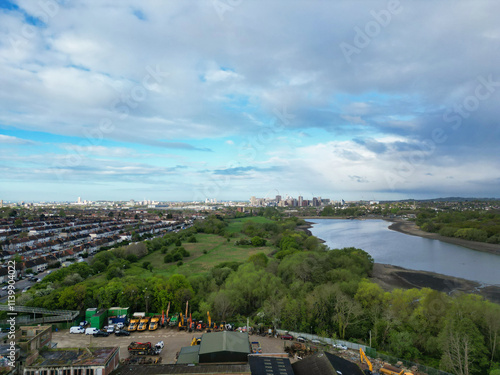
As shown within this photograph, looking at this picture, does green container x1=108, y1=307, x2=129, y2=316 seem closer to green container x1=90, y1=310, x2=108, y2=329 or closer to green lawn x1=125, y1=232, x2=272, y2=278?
green container x1=90, y1=310, x2=108, y2=329

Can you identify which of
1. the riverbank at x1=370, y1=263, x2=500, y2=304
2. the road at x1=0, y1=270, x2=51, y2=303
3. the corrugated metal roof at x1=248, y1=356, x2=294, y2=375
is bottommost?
the riverbank at x1=370, y1=263, x2=500, y2=304

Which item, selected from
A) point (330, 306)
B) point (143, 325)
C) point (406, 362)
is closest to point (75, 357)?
point (143, 325)

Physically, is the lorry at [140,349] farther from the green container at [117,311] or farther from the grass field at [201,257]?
the grass field at [201,257]

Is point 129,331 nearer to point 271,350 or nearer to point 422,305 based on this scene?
point 271,350

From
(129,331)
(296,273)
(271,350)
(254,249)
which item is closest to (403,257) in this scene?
(254,249)

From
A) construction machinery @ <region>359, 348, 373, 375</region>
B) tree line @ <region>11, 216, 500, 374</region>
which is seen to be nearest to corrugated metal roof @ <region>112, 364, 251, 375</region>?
construction machinery @ <region>359, 348, 373, 375</region>

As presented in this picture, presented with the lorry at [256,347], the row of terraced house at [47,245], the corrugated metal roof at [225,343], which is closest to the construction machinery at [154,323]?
the corrugated metal roof at [225,343]
